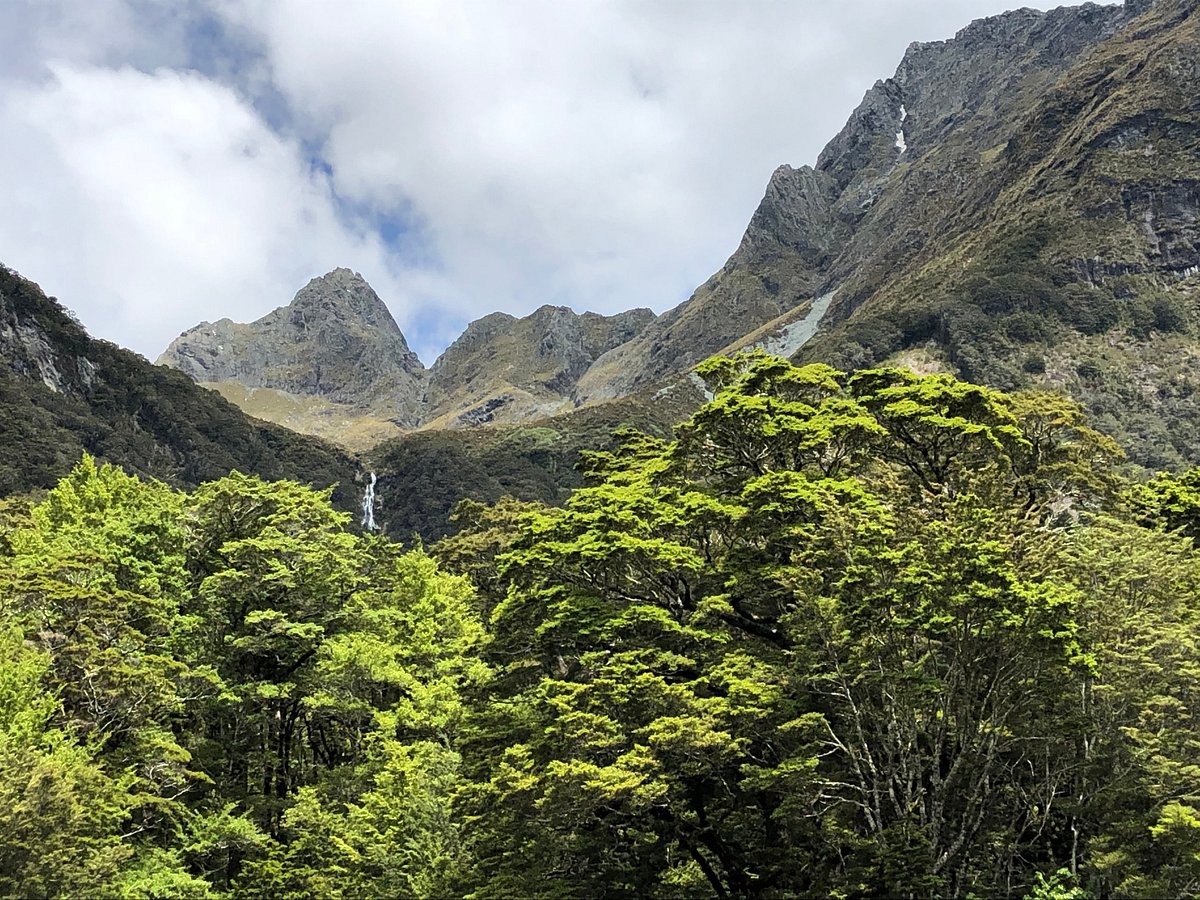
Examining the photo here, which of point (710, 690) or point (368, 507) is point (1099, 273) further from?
point (710, 690)

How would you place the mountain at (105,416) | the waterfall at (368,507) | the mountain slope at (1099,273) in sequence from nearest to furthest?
the mountain at (105,416)
the mountain slope at (1099,273)
the waterfall at (368,507)

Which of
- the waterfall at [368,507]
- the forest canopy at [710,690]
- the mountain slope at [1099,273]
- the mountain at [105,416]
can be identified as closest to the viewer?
the forest canopy at [710,690]

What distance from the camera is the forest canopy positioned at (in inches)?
575

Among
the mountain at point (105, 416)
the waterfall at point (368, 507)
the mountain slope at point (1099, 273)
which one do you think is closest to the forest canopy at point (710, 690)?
the mountain at point (105, 416)

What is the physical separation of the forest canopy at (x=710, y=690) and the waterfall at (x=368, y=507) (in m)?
90.7

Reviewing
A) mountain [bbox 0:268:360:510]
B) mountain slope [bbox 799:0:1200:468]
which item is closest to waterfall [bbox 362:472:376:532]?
mountain [bbox 0:268:360:510]

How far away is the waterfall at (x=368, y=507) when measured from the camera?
115 metres

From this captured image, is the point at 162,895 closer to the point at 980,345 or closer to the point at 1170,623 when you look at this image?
the point at 1170,623

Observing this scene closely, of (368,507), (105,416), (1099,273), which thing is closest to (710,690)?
(105,416)

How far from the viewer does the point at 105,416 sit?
311 ft

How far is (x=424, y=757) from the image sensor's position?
21422mm

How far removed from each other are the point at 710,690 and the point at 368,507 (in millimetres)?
107787

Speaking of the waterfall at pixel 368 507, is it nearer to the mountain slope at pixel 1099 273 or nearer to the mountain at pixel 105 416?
the mountain at pixel 105 416

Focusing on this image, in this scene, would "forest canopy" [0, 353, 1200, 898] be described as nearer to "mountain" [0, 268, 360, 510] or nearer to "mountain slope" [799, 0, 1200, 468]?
"mountain" [0, 268, 360, 510]
